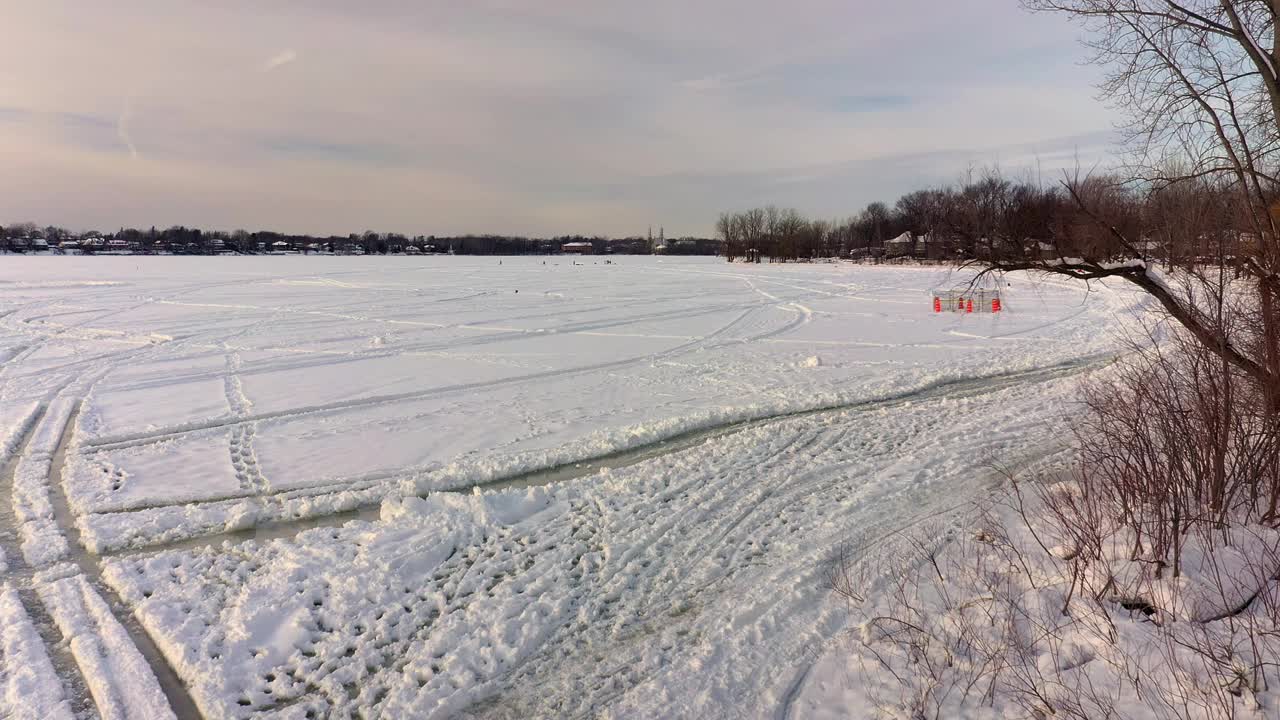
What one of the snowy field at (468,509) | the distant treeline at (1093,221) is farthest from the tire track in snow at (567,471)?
the distant treeline at (1093,221)

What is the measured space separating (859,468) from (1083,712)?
170 inches

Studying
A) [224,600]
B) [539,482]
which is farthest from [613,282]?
[224,600]

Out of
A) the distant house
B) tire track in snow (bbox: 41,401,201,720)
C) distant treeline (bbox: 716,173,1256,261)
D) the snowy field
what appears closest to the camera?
tire track in snow (bbox: 41,401,201,720)

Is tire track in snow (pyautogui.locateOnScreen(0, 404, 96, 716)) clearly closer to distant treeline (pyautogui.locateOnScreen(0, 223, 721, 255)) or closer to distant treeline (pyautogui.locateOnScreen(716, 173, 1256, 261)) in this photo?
distant treeline (pyautogui.locateOnScreen(716, 173, 1256, 261))

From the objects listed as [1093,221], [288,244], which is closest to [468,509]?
[1093,221]

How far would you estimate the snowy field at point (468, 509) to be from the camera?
13.4 ft

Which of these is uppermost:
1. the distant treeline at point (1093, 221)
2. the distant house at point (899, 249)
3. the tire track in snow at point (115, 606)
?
the distant house at point (899, 249)

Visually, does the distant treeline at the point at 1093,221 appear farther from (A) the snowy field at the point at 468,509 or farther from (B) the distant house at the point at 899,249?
(B) the distant house at the point at 899,249

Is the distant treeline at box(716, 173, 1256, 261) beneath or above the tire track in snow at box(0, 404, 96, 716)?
above

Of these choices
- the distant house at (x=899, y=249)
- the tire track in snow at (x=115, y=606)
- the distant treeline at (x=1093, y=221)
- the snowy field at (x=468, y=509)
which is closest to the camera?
the tire track in snow at (x=115, y=606)

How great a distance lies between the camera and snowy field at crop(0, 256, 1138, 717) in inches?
160

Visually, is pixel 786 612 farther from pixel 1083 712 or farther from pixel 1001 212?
pixel 1001 212

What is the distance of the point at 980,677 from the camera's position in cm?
375

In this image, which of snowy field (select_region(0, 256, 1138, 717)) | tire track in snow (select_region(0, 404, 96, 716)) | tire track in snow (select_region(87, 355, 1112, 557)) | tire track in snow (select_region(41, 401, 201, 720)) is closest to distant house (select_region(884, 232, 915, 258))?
snowy field (select_region(0, 256, 1138, 717))
